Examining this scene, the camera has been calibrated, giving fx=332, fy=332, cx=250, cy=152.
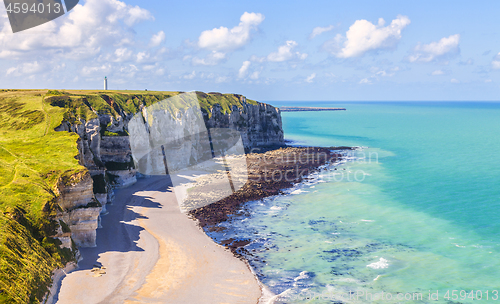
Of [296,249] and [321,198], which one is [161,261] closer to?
[296,249]

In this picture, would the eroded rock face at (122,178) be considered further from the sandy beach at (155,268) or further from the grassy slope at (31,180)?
the sandy beach at (155,268)

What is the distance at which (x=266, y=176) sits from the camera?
2776 inches

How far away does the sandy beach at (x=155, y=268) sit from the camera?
27.0 meters

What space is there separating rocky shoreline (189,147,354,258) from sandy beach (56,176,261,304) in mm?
2825

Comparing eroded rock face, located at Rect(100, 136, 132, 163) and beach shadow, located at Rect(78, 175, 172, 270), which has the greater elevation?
eroded rock face, located at Rect(100, 136, 132, 163)

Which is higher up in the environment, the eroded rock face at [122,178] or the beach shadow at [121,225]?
the eroded rock face at [122,178]

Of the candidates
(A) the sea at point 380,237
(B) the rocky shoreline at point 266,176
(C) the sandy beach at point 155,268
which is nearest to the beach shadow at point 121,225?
(C) the sandy beach at point 155,268

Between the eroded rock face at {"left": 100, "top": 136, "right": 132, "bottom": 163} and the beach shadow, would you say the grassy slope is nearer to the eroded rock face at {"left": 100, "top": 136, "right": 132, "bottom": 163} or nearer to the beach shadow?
the beach shadow

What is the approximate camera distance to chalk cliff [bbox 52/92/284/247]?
108ft

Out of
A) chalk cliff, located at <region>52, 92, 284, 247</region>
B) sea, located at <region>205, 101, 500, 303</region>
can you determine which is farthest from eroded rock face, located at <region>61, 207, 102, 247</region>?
sea, located at <region>205, 101, 500, 303</region>

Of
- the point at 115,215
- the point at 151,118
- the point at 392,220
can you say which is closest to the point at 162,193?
the point at 115,215

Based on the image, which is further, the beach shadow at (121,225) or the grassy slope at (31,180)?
the beach shadow at (121,225)

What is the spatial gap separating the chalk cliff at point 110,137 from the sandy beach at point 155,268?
2.93 m

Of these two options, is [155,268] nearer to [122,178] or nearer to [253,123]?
[122,178]
